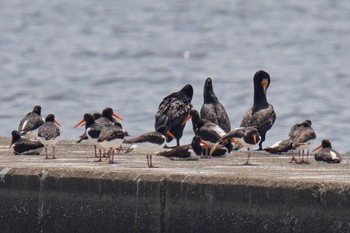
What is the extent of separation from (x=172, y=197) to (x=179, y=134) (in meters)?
7.12

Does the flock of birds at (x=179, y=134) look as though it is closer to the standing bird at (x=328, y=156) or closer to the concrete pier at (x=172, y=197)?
the standing bird at (x=328, y=156)

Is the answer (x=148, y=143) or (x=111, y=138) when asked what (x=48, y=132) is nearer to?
(x=111, y=138)

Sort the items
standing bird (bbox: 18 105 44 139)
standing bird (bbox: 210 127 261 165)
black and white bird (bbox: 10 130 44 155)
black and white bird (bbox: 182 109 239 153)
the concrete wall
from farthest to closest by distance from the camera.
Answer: standing bird (bbox: 18 105 44 139) < black and white bird (bbox: 182 109 239 153) < black and white bird (bbox: 10 130 44 155) < standing bird (bbox: 210 127 261 165) < the concrete wall

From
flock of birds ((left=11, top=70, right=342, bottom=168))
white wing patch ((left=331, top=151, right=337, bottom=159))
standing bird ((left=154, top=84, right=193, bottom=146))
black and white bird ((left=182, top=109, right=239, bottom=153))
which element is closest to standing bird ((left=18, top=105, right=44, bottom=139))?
flock of birds ((left=11, top=70, right=342, bottom=168))

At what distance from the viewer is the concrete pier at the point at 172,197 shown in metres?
13.3

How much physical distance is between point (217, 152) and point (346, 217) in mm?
5631

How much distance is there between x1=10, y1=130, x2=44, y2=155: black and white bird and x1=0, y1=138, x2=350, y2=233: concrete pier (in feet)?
5.19

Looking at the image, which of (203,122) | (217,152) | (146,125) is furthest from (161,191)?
(146,125)

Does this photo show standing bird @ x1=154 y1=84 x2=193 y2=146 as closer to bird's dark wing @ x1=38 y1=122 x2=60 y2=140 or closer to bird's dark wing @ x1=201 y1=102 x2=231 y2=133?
bird's dark wing @ x1=201 y1=102 x2=231 y2=133

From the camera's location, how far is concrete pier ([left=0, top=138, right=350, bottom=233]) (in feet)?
43.5

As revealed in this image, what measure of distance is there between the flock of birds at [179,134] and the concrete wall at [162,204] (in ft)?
5.15

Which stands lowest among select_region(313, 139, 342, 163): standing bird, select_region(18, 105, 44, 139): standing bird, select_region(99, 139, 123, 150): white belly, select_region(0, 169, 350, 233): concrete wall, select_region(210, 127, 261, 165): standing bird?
select_region(0, 169, 350, 233): concrete wall

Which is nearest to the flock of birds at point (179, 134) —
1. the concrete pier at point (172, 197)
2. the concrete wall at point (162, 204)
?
the concrete pier at point (172, 197)

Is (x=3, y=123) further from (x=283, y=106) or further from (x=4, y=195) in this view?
(x=4, y=195)
